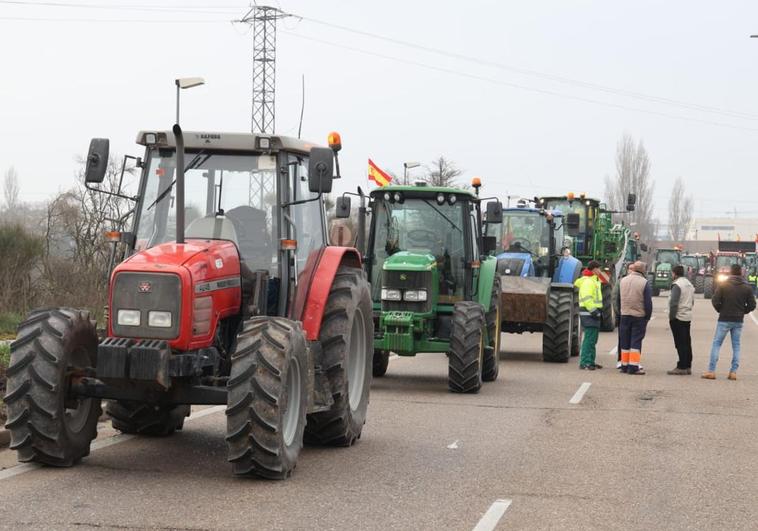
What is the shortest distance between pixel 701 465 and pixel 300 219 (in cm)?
391

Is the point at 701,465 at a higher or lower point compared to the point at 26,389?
lower

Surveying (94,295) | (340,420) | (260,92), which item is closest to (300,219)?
(340,420)

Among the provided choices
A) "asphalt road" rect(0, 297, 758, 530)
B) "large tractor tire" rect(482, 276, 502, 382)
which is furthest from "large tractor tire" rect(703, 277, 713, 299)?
"asphalt road" rect(0, 297, 758, 530)

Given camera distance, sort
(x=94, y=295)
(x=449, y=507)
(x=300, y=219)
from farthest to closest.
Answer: (x=94, y=295), (x=300, y=219), (x=449, y=507)

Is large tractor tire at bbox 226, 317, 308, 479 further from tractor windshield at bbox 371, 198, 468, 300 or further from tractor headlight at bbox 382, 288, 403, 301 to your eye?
tractor windshield at bbox 371, 198, 468, 300

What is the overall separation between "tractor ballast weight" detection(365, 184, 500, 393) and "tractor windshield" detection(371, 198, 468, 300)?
0.01 m

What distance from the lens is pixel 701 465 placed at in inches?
395

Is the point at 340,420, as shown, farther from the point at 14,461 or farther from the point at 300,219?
the point at 14,461

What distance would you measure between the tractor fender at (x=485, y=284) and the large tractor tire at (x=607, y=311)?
12323 mm

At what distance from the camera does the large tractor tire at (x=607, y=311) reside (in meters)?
29.2

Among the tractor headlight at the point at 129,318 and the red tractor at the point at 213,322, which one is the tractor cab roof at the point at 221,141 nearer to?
the red tractor at the point at 213,322

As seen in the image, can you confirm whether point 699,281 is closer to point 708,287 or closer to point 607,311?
point 708,287

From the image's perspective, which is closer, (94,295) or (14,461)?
(14,461)

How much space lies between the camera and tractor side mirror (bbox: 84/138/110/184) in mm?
8984
